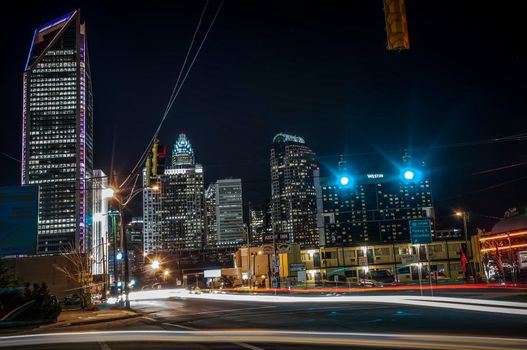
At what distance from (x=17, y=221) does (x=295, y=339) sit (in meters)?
26.0

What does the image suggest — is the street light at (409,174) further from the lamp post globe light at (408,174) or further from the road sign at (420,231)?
the road sign at (420,231)

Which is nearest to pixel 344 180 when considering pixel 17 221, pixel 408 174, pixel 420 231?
pixel 408 174

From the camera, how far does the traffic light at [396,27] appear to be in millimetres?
10547

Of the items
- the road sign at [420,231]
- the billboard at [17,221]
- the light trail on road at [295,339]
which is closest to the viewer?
the light trail on road at [295,339]

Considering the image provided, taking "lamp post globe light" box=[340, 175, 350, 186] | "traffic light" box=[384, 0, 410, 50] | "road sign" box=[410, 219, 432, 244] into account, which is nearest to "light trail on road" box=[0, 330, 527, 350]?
"traffic light" box=[384, 0, 410, 50]

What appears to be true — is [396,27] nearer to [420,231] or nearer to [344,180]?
[344,180]

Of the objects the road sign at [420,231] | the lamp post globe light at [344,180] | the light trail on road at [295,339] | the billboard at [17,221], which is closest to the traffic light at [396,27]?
the light trail on road at [295,339]

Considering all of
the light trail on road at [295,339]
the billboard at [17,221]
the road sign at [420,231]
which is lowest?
the light trail on road at [295,339]

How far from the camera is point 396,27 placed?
10602 mm

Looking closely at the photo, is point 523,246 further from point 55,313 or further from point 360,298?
point 55,313

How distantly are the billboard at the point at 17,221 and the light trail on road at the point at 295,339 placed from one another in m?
15.8

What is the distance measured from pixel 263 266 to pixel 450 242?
108 ft

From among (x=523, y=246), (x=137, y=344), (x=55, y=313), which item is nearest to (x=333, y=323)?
(x=137, y=344)

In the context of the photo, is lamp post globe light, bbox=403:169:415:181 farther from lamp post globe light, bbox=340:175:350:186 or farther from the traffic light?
the traffic light
